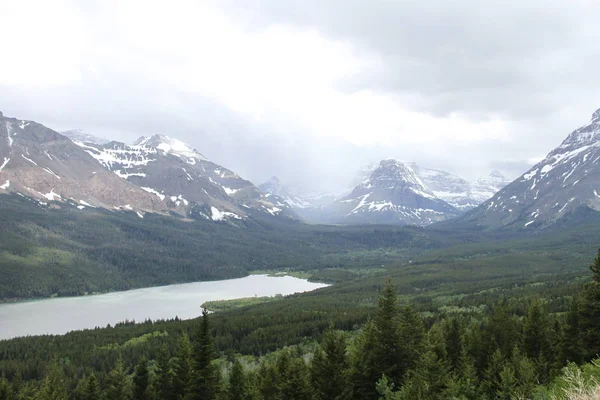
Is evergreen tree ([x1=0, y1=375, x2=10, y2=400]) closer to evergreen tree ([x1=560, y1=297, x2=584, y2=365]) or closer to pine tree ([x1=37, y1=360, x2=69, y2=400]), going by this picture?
pine tree ([x1=37, y1=360, x2=69, y2=400])

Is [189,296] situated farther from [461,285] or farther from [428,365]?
[428,365]

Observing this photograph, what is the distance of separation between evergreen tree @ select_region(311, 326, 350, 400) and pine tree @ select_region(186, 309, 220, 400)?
9013mm

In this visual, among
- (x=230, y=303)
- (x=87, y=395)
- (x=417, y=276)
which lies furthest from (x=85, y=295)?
(x=87, y=395)

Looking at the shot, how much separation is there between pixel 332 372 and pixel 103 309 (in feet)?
429

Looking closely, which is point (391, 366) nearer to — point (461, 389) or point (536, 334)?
point (461, 389)

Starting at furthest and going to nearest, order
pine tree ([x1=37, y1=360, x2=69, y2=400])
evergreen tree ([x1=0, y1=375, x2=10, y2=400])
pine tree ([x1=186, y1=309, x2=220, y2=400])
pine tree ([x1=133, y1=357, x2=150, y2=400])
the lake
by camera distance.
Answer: the lake → evergreen tree ([x1=0, y1=375, x2=10, y2=400]) → pine tree ([x1=133, y1=357, x2=150, y2=400]) → pine tree ([x1=37, y1=360, x2=69, y2=400]) → pine tree ([x1=186, y1=309, x2=220, y2=400])

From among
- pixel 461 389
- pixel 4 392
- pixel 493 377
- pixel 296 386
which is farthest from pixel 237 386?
pixel 4 392

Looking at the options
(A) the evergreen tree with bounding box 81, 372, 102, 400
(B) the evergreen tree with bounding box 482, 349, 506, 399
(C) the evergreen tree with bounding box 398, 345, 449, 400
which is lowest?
(B) the evergreen tree with bounding box 482, 349, 506, 399

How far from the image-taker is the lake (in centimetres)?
12450

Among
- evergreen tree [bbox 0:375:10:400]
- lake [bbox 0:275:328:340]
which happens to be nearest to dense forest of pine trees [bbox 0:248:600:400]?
evergreen tree [bbox 0:375:10:400]

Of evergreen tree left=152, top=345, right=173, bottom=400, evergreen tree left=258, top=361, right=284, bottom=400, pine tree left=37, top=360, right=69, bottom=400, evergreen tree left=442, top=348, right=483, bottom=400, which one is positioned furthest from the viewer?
evergreen tree left=152, top=345, right=173, bottom=400

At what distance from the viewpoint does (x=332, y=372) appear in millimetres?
39000

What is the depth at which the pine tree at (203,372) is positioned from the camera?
41438 millimetres

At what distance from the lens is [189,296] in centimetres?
18275
